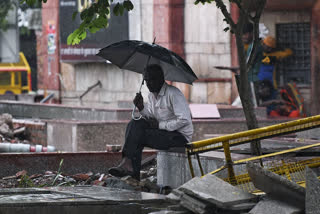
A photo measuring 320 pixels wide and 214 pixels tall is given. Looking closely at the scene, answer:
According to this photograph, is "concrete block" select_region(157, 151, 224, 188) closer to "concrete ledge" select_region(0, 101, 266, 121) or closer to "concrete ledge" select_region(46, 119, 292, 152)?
"concrete ledge" select_region(46, 119, 292, 152)

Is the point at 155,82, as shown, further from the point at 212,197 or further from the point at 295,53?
the point at 295,53

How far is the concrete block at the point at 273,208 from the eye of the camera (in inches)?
223

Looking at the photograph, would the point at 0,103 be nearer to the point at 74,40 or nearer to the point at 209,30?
the point at 209,30

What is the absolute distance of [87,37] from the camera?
24.8 m

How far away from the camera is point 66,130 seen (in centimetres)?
1419

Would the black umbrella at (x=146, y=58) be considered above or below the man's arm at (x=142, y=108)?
above

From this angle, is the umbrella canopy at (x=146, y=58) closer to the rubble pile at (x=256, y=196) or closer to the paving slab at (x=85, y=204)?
the paving slab at (x=85, y=204)

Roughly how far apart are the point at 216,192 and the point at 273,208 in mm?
436

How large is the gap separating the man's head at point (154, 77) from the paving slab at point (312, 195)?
359cm

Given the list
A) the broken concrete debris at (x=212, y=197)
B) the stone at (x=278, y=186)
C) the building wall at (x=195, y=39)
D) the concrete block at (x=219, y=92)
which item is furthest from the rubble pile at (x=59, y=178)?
the concrete block at (x=219, y=92)

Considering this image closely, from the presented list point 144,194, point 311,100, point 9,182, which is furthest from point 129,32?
Result: point 144,194

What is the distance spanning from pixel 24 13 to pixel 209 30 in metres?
14.5

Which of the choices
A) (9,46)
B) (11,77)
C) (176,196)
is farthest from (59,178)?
(11,77)

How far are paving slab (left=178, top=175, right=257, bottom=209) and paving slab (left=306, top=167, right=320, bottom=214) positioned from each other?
0.55 meters
